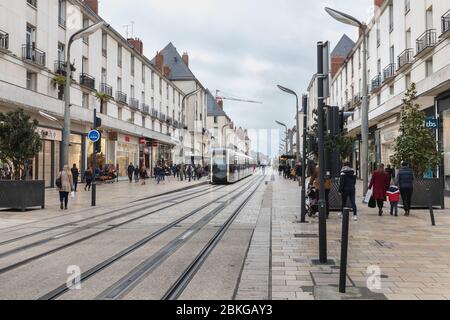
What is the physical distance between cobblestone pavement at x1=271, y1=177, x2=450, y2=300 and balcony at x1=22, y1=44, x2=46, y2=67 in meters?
18.6

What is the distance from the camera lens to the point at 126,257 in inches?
296

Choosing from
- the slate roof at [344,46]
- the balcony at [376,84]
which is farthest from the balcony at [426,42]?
the slate roof at [344,46]

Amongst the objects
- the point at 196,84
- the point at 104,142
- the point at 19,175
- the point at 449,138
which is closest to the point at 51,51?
the point at 104,142

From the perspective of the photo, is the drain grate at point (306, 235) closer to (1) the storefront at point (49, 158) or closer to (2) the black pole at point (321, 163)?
(2) the black pole at point (321, 163)

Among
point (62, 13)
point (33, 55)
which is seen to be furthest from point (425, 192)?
point (62, 13)

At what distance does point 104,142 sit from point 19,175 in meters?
21.5

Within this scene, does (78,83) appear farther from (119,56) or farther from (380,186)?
(380,186)

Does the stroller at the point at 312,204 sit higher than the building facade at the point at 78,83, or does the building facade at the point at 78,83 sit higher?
the building facade at the point at 78,83

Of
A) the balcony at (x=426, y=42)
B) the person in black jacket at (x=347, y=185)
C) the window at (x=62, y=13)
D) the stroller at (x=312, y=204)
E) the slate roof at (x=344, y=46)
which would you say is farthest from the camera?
the slate roof at (x=344, y=46)

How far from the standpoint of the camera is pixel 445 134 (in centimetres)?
2161

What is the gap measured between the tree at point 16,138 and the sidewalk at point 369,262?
8.85 meters

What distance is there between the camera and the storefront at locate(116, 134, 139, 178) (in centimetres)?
4116

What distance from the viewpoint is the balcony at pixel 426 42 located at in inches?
898
